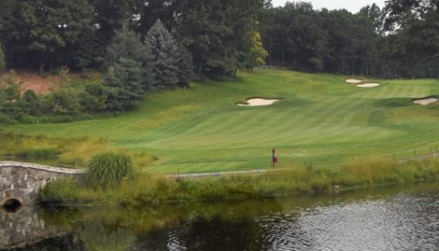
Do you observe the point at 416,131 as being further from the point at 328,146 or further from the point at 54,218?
the point at 54,218

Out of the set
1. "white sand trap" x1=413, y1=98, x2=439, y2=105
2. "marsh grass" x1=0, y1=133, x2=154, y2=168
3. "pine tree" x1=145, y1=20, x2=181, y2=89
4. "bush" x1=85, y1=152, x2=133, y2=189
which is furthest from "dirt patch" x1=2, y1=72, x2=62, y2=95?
"white sand trap" x1=413, y1=98, x2=439, y2=105

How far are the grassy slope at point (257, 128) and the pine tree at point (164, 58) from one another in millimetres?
2401

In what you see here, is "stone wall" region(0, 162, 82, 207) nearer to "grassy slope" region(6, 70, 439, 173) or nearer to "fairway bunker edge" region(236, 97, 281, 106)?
"grassy slope" region(6, 70, 439, 173)

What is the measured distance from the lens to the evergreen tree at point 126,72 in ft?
224

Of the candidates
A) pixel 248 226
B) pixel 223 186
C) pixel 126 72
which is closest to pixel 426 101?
pixel 126 72

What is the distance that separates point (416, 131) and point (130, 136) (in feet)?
91.3

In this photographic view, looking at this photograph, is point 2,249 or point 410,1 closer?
point 2,249

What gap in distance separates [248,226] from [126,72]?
46117 mm

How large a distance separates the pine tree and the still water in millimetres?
46198

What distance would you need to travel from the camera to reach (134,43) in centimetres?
7375

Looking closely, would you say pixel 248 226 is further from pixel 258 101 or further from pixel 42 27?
pixel 42 27

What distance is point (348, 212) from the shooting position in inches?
1160

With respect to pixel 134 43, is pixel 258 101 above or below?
below

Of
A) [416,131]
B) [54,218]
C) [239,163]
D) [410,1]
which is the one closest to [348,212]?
[239,163]
